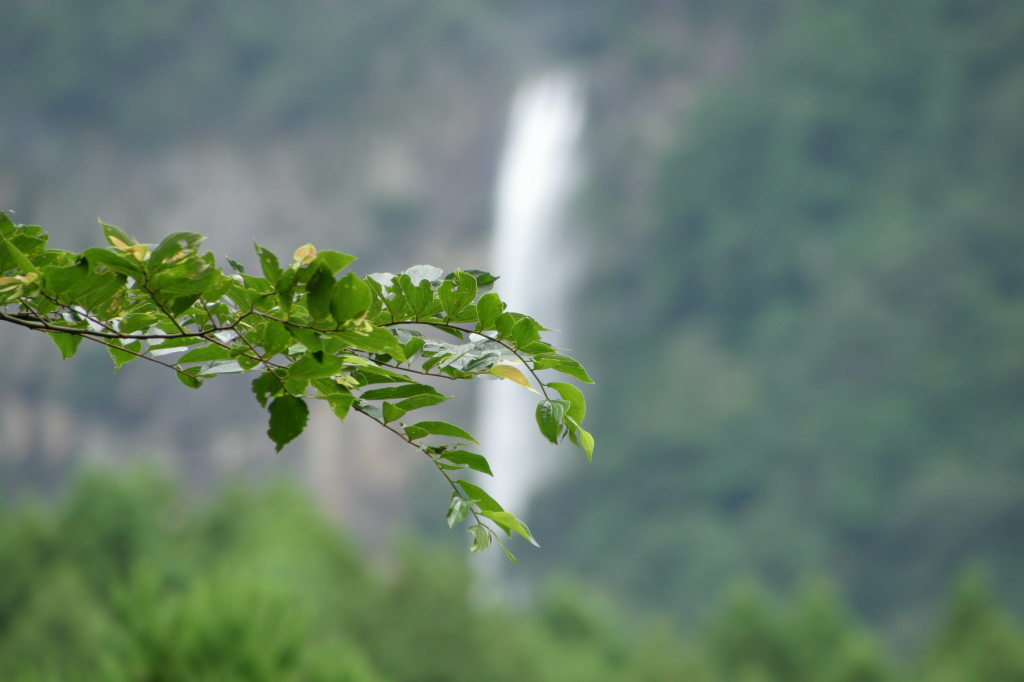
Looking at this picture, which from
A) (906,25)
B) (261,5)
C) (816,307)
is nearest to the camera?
(816,307)

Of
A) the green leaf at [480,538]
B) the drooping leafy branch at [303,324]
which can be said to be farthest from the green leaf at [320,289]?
the green leaf at [480,538]

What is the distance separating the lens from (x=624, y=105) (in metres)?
22.4

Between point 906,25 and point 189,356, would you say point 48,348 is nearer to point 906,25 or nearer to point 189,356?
point 189,356

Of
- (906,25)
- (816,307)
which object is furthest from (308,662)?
(906,25)

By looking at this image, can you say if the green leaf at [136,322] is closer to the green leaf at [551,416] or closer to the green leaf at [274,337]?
the green leaf at [274,337]

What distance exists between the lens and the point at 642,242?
21.4 meters

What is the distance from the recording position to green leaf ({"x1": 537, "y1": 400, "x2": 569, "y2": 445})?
0.61 metres

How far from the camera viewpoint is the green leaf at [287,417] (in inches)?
26.0

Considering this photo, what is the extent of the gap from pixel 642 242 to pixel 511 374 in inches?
832

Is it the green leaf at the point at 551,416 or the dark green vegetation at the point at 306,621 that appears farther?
the dark green vegetation at the point at 306,621

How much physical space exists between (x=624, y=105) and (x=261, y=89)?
966 cm

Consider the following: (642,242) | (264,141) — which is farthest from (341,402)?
(264,141)

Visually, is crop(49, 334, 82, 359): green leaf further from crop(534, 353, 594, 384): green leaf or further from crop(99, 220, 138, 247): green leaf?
crop(534, 353, 594, 384): green leaf

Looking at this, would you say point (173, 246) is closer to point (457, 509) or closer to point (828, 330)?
point (457, 509)
